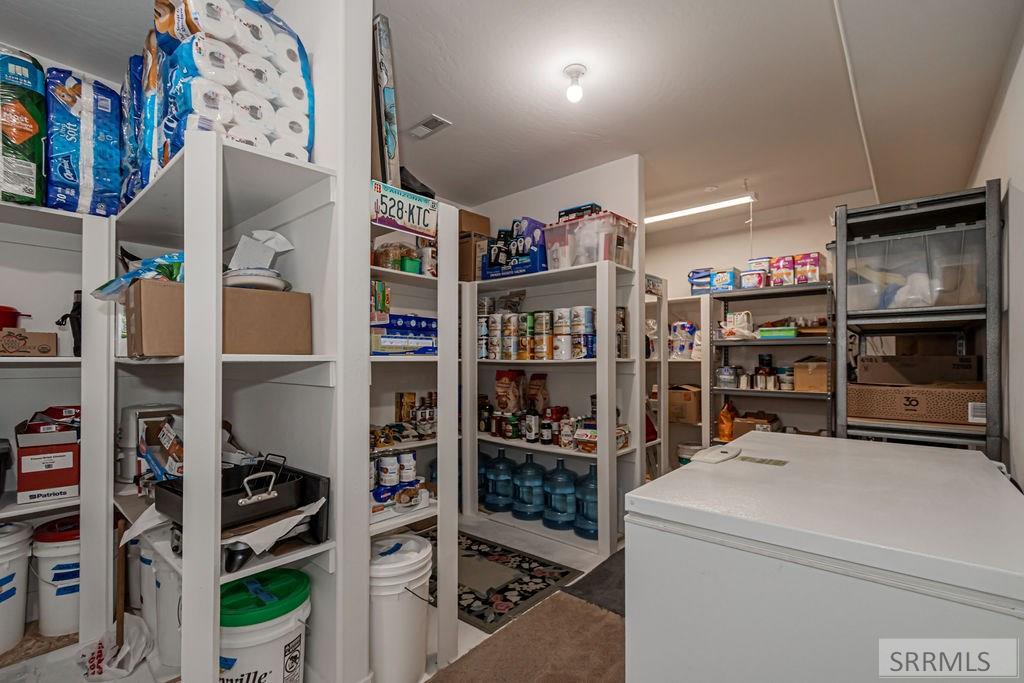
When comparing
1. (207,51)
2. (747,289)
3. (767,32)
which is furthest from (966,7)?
(207,51)

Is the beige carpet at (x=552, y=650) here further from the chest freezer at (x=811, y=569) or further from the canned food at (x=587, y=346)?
the canned food at (x=587, y=346)

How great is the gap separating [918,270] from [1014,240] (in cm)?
33

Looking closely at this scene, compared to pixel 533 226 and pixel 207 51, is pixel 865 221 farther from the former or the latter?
pixel 207 51

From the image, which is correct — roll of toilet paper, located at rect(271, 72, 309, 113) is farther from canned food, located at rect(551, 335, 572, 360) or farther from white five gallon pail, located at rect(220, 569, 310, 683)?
canned food, located at rect(551, 335, 572, 360)

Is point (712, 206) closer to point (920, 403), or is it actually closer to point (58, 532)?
point (920, 403)

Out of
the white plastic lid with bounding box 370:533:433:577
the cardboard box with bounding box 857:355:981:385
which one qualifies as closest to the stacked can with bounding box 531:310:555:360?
the white plastic lid with bounding box 370:533:433:577

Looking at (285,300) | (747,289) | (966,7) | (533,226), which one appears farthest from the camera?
(747,289)

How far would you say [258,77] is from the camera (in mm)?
1485

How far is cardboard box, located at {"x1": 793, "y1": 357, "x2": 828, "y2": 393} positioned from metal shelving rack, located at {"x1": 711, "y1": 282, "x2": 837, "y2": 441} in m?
0.04

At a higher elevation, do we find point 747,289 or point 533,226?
point 533,226

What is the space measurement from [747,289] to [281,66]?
3.57 m

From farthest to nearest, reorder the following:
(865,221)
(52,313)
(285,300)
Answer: (52,313)
(865,221)
(285,300)

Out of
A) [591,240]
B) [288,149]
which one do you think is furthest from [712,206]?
[288,149]

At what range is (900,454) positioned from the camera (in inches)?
55.1
